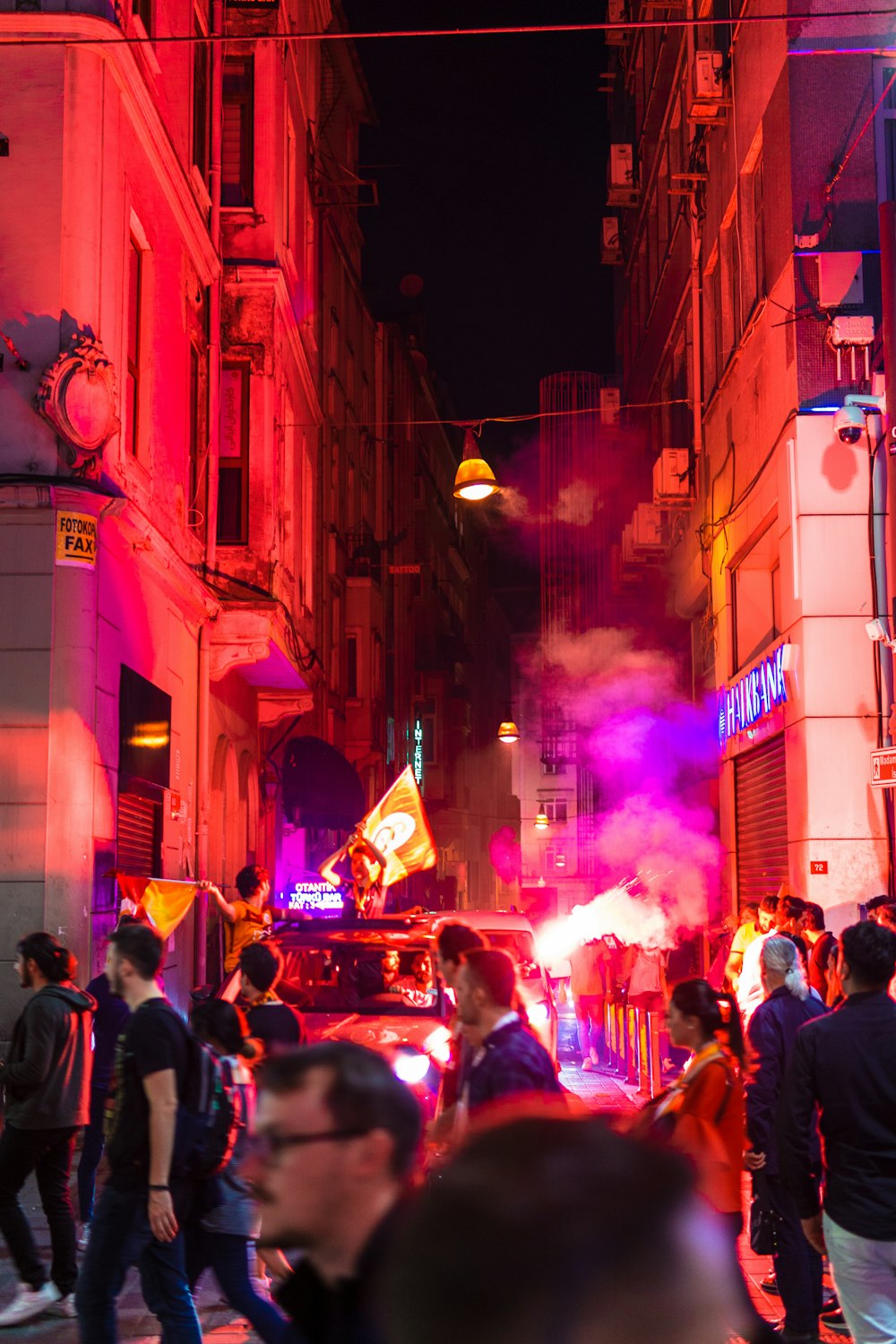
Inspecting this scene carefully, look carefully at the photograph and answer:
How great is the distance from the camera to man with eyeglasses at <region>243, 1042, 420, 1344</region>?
2199mm

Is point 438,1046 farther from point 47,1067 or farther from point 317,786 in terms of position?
point 317,786

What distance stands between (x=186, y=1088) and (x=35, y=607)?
7798 millimetres

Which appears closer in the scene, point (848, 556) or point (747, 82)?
point (848, 556)

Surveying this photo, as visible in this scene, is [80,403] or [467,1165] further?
[80,403]

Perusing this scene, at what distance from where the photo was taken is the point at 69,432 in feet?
41.7

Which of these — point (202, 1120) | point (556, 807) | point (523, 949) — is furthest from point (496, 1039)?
point (556, 807)

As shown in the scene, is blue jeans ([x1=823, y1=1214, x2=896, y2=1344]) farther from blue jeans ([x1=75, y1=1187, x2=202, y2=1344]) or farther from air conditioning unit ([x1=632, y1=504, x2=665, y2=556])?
air conditioning unit ([x1=632, y1=504, x2=665, y2=556])

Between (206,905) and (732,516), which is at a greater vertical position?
(732,516)

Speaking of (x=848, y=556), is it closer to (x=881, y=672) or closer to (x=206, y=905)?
(x=881, y=672)

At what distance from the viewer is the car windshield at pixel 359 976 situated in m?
10.4

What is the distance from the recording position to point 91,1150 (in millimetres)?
9344

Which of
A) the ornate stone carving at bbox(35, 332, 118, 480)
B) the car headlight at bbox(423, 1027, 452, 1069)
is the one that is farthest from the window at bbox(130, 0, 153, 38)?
the car headlight at bbox(423, 1027, 452, 1069)

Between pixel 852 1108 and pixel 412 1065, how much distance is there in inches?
159

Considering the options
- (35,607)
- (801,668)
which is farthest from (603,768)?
(35,607)
